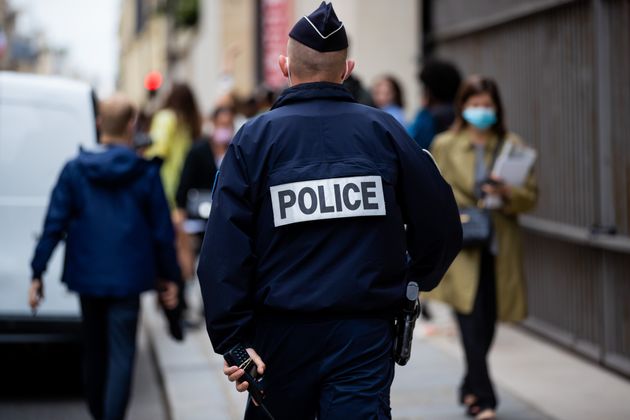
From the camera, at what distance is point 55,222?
A: 5859 mm

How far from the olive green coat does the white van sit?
2.32 meters

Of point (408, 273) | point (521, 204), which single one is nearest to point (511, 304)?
point (521, 204)

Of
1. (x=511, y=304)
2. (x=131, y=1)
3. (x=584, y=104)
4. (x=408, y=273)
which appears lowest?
(x=511, y=304)

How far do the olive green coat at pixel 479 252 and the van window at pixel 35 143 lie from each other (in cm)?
236

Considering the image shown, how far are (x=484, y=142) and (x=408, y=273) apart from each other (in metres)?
2.53

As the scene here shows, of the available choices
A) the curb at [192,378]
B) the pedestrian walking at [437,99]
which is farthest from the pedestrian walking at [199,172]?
the pedestrian walking at [437,99]

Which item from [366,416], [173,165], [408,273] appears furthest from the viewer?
[173,165]

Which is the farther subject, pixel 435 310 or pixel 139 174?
pixel 435 310

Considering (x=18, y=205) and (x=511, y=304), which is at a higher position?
(x=18, y=205)

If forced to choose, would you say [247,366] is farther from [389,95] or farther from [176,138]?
[176,138]

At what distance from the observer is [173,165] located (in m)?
10.2

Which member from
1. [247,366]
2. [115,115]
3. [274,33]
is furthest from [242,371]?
[274,33]

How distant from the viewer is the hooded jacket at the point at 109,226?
5.88 metres

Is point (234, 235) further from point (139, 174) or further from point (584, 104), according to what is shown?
point (584, 104)
